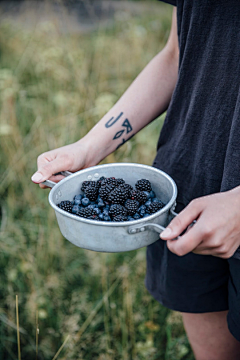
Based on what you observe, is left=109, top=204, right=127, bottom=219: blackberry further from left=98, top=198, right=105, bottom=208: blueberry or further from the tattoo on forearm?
the tattoo on forearm

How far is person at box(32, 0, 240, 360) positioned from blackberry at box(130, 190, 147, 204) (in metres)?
0.15

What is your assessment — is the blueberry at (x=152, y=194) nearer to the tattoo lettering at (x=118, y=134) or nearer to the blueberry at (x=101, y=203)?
the blueberry at (x=101, y=203)

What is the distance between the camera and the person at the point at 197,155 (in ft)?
1.99

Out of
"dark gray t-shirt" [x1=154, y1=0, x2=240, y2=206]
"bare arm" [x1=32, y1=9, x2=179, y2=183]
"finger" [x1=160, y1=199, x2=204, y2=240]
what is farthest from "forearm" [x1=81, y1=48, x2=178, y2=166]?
"finger" [x1=160, y1=199, x2=204, y2=240]

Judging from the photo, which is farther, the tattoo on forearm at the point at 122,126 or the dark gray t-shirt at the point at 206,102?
the tattoo on forearm at the point at 122,126

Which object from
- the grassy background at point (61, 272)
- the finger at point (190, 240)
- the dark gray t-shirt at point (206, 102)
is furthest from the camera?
the grassy background at point (61, 272)

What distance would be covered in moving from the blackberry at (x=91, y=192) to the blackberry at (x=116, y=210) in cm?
7

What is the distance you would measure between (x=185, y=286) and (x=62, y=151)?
0.58m

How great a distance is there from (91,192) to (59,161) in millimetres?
139

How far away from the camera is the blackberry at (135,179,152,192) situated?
2.85 feet

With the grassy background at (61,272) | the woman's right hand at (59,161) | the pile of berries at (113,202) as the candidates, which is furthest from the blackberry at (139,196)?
the grassy background at (61,272)

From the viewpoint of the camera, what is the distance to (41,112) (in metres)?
2.21

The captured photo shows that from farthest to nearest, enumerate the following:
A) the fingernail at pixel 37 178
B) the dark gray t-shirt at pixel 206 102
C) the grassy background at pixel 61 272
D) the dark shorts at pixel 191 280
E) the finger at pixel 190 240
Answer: the grassy background at pixel 61 272, the dark shorts at pixel 191 280, the fingernail at pixel 37 178, the dark gray t-shirt at pixel 206 102, the finger at pixel 190 240

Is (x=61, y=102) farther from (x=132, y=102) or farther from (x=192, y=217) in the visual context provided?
(x=192, y=217)
